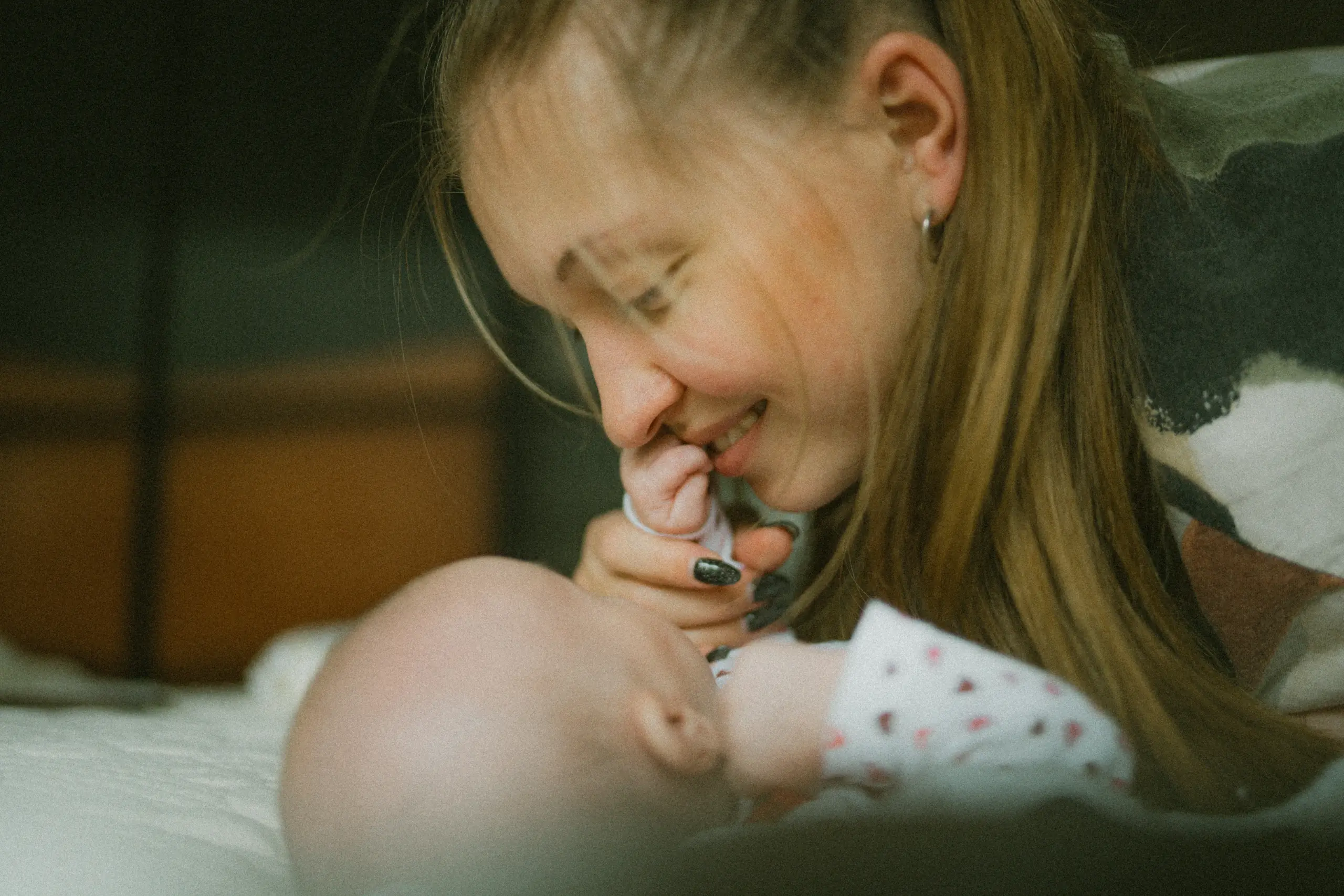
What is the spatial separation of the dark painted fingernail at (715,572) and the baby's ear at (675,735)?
239 millimetres

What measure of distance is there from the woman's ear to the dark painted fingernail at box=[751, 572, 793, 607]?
301 millimetres

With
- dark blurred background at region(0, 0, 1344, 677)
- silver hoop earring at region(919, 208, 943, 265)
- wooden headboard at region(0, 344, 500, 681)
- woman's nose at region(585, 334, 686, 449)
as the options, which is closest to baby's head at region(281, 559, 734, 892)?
woman's nose at region(585, 334, 686, 449)

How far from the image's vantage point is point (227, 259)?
1.12m

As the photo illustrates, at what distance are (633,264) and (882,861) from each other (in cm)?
42

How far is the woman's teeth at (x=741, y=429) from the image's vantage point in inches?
31.6

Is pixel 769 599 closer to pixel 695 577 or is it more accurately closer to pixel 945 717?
pixel 695 577

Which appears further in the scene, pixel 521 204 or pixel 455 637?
pixel 521 204

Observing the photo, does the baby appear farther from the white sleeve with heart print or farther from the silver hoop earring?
the silver hoop earring

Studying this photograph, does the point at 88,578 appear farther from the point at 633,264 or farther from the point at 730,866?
the point at 730,866

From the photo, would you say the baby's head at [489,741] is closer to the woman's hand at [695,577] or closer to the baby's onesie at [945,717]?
the baby's onesie at [945,717]

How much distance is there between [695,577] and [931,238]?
11.8 inches

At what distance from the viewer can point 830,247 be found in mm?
705

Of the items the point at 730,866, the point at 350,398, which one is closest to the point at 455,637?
the point at 730,866

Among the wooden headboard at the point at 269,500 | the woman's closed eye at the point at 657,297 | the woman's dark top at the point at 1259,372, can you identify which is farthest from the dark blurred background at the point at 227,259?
the woman's closed eye at the point at 657,297
